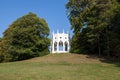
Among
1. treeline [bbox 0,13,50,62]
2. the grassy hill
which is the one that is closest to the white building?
treeline [bbox 0,13,50,62]

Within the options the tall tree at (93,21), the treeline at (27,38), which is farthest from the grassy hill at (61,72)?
the treeline at (27,38)

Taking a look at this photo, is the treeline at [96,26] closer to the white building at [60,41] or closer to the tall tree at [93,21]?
the tall tree at [93,21]

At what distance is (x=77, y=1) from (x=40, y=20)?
827 cm

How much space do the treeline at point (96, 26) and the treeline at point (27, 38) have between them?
608 centimetres

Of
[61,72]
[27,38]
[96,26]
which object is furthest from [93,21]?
[61,72]

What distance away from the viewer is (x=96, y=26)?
36906 millimetres

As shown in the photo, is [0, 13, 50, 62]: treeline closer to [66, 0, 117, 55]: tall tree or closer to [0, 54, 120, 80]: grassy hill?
[66, 0, 117, 55]: tall tree

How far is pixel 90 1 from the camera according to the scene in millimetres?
43406

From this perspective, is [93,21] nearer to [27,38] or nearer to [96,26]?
[96,26]

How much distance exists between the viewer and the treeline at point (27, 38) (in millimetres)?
45594

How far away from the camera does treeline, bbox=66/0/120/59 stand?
1337 inches

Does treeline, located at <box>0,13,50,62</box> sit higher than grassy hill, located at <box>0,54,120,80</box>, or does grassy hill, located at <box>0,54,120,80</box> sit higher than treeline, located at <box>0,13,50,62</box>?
treeline, located at <box>0,13,50,62</box>

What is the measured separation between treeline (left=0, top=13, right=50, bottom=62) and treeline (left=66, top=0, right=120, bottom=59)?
6.08 metres

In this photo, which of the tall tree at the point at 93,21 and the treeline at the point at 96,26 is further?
the tall tree at the point at 93,21
